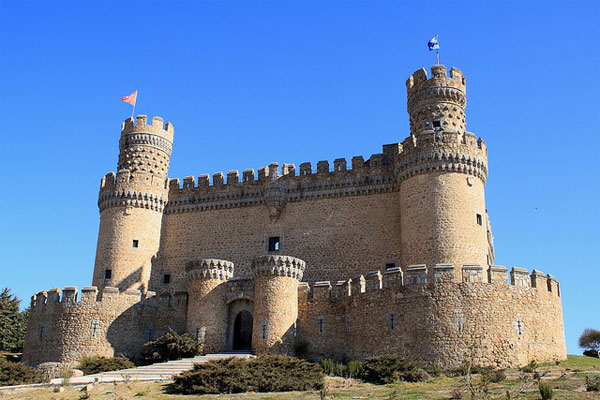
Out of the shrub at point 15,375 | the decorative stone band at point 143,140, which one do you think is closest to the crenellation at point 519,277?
the shrub at point 15,375

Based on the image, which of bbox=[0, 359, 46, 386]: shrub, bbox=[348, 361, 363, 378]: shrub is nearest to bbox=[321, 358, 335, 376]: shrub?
bbox=[348, 361, 363, 378]: shrub

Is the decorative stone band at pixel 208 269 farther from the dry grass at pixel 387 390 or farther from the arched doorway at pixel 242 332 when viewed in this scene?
the dry grass at pixel 387 390

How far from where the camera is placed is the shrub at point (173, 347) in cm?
2577

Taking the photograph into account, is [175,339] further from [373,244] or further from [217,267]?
[373,244]

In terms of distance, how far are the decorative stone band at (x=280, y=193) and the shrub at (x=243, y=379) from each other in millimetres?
13162

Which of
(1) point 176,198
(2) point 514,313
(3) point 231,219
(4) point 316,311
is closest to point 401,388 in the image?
(2) point 514,313

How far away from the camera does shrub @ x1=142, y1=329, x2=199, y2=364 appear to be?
84.5 feet

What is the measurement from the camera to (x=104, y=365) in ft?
83.9

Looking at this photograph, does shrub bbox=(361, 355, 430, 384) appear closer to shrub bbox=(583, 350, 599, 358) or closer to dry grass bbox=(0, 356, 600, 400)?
dry grass bbox=(0, 356, 600, 400)

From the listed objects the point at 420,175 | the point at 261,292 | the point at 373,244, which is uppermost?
the point at 420,175

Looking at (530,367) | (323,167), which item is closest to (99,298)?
(323,167)

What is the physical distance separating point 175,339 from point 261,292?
396 centimetres

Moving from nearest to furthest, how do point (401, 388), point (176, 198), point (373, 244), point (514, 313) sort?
point (401, 388)
point (514, 313)
point (373, 244)
point (176, 198)

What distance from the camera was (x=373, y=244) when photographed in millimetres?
30719
